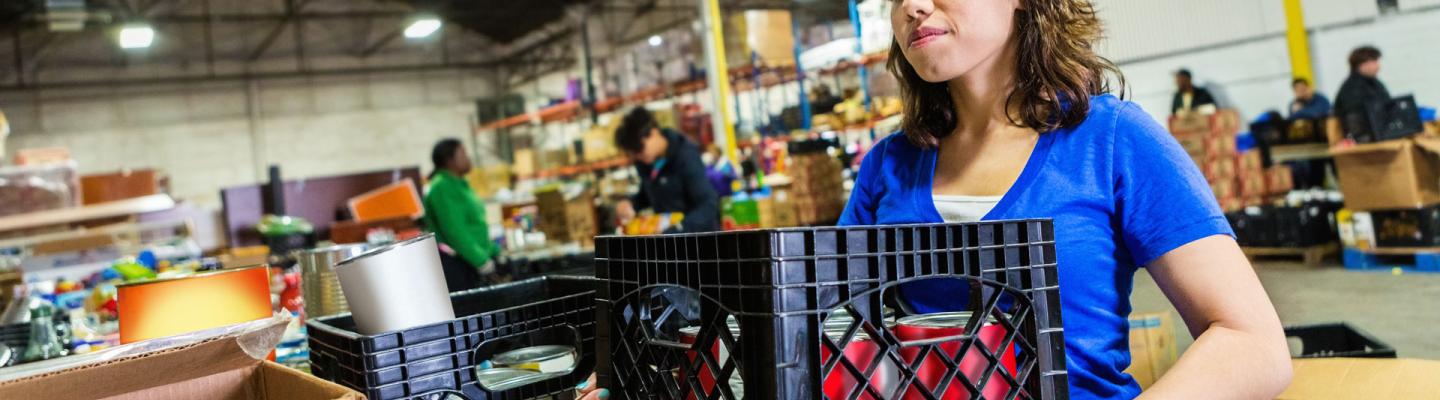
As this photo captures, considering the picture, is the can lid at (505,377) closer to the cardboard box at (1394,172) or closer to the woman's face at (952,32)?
the woman's face at (952,32)

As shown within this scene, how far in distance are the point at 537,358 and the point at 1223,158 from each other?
7.10 meters

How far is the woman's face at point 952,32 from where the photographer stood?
1165mm

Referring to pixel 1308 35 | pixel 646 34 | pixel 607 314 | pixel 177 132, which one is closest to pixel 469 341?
pixel 607 314

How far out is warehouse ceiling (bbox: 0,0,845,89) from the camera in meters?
15.9

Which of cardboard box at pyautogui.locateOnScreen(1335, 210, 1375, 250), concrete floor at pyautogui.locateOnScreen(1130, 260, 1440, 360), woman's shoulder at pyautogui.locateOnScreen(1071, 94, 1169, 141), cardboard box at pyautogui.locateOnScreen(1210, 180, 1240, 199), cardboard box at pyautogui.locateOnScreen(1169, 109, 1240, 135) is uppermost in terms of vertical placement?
cardboard box at pyautogui.locateOnScreen(1169, 109, 1240, 135)

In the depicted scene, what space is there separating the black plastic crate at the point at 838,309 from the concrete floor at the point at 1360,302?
3093 mm

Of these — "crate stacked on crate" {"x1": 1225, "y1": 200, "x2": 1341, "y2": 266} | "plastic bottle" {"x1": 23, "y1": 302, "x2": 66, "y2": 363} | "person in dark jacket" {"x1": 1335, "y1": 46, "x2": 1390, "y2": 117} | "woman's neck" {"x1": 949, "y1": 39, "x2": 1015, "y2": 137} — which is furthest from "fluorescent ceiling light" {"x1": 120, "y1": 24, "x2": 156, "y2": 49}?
"woman's neck" {"x1": 949, "y1": 39, "x2": 1015, "y2": 137}

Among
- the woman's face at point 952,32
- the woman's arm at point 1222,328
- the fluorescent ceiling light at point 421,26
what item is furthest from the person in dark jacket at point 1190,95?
the fluorescent ceiling light at point 421,26

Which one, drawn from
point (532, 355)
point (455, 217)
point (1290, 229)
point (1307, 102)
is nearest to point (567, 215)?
point (455, 217)

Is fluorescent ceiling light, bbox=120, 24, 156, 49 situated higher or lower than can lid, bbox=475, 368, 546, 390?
higher

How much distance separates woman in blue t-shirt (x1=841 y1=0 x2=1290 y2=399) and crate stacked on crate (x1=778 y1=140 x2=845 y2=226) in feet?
20.9

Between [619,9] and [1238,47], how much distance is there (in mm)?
11138

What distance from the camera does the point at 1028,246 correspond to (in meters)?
0.85

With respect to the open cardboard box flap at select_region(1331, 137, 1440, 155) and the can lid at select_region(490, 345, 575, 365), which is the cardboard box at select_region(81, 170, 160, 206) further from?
the open cardboard box flap at select_region(1331, 137, 1440, 155)
